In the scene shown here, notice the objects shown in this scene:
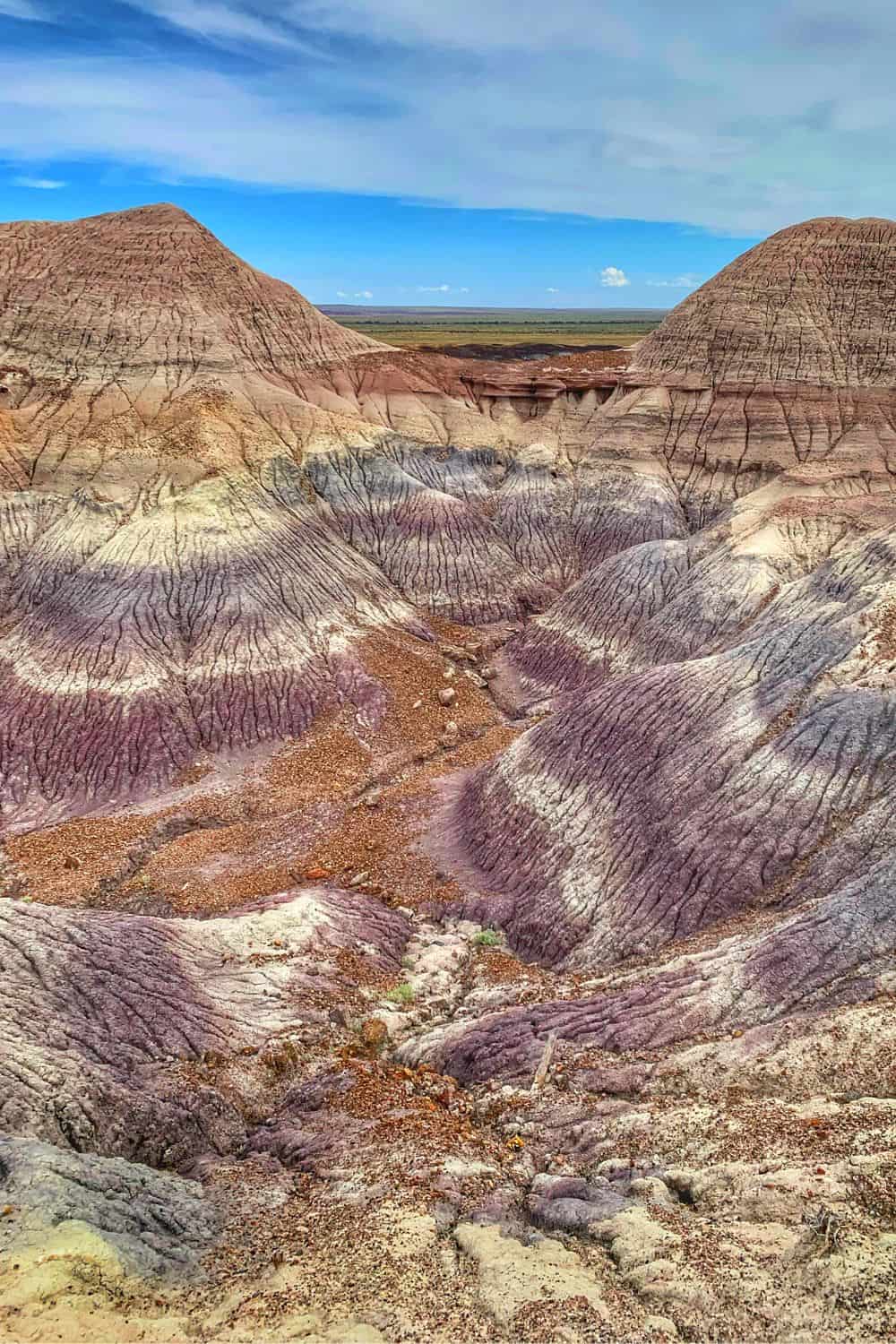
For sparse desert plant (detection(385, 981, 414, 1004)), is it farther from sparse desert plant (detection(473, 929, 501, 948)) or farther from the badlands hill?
sparse desert plant (detection(473, 929, 501, 948))

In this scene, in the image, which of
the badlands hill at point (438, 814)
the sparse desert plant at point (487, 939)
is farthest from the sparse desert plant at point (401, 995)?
the sparse desert plant at point (487, 939)

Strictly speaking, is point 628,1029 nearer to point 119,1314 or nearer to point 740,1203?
point 740,1203

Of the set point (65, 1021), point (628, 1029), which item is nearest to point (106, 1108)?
point (65, 1021)

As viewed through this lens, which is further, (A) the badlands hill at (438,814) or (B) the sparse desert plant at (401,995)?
(B) the sparse desert plant at (401,995)

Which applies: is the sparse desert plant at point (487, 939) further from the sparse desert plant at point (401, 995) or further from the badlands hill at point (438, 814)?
the sparse desert plant at point (401, 995)

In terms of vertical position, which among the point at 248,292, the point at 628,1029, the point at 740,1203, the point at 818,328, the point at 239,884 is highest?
the point at 248,292

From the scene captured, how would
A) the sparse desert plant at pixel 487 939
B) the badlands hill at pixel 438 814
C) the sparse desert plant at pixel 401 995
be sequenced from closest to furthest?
1. the badlands hill at pixel 438 814
2. the sparse desert plant at pixel 401 995
3. the sparse desert plant at pixel 487 939
